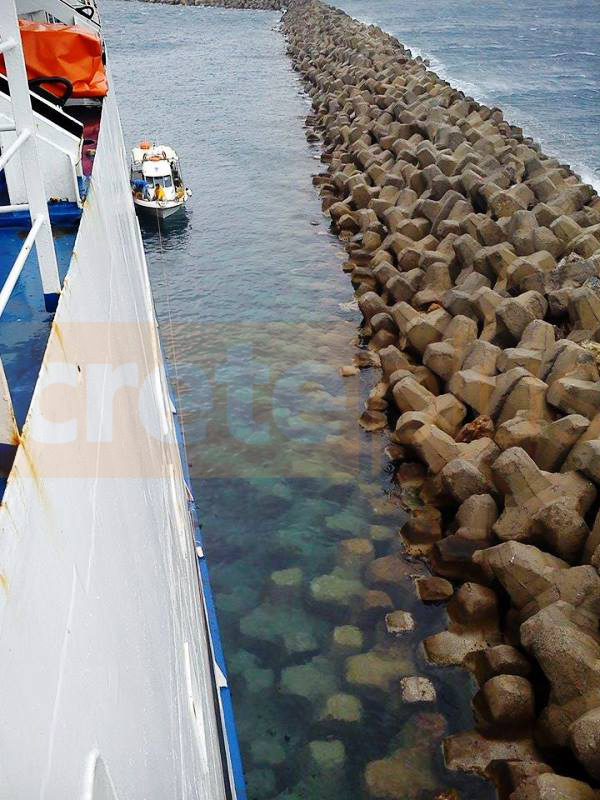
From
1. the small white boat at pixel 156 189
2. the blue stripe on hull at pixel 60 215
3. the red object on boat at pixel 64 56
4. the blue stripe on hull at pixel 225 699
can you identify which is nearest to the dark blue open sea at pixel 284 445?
the blue stripe on hull at pixel 225 699

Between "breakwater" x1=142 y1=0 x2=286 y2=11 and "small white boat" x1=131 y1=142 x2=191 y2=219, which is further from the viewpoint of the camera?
"breakwater" x1=142 y1=0 x2=286 y2=11

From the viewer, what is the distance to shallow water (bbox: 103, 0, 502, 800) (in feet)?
19.7

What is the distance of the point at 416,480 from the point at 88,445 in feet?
23.1

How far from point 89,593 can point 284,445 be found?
7.98m

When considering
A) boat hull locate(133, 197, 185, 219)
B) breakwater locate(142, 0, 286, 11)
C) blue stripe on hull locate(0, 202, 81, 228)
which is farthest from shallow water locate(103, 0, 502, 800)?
breakwater locate(142, 0, 286, 11)

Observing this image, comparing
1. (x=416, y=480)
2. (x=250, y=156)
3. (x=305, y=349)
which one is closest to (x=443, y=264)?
(x=305, y=349)

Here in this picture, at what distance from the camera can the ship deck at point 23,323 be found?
9.37 ft

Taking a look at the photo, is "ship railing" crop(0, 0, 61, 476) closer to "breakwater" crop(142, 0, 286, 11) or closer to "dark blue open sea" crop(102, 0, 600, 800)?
"dark blue open sea" crop(102, 0, 600, 800)

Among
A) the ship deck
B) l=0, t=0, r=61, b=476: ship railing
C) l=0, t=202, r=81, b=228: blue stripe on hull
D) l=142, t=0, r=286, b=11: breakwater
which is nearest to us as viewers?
l=0, t=0, r=61, b=476: ship railing

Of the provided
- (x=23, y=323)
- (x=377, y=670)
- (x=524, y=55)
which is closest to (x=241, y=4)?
(x=524, y=55)

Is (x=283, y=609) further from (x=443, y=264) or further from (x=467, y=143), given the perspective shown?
(x=467, y=143)

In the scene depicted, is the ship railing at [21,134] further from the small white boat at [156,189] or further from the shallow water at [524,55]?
the shallow water at [524,55]

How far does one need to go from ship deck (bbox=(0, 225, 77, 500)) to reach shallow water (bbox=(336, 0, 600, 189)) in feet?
60.4

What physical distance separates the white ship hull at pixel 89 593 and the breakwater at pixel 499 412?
3.04 m
